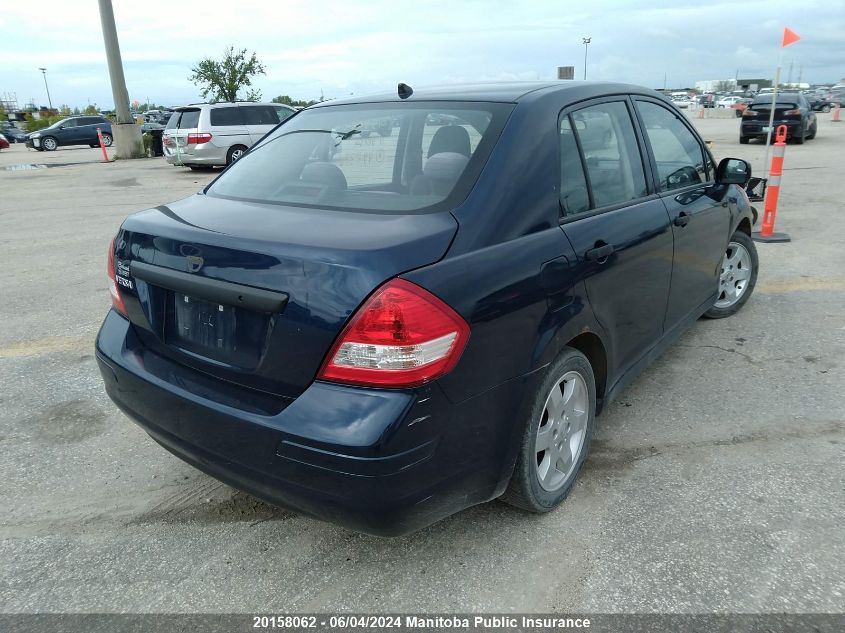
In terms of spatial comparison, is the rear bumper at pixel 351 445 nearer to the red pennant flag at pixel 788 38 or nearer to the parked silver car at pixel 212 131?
the red pennant flag at pixel 788 38

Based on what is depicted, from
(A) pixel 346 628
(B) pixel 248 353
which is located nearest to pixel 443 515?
(A) pixel 346 628

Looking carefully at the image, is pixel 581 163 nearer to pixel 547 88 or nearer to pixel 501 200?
pixel 547 88

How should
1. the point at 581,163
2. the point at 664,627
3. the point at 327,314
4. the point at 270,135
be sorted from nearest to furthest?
the point at 327,314
the point at 664,627
the point at 581,163
the point at 270,135

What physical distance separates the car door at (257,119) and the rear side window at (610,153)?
51.3 feet

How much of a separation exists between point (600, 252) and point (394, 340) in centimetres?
120

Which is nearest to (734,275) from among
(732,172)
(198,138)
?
(732,172)

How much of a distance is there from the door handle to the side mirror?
1872 mm

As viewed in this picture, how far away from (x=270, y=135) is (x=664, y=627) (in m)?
2.85

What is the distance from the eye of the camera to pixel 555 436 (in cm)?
270

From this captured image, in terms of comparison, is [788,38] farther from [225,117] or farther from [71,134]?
[71,134]

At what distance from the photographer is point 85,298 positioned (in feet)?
19.5

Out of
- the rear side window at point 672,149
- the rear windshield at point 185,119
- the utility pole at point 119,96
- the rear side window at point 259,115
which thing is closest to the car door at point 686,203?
the rear side window at point 672,149

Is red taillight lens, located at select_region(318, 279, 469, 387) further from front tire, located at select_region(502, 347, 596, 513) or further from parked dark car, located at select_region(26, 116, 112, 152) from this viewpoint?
parked dark car, located at select_region(26, 116, 112, 152)

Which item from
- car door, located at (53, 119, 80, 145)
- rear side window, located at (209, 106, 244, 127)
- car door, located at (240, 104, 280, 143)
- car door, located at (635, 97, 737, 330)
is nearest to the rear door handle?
car door, located at (635, 97, 737, 330)
